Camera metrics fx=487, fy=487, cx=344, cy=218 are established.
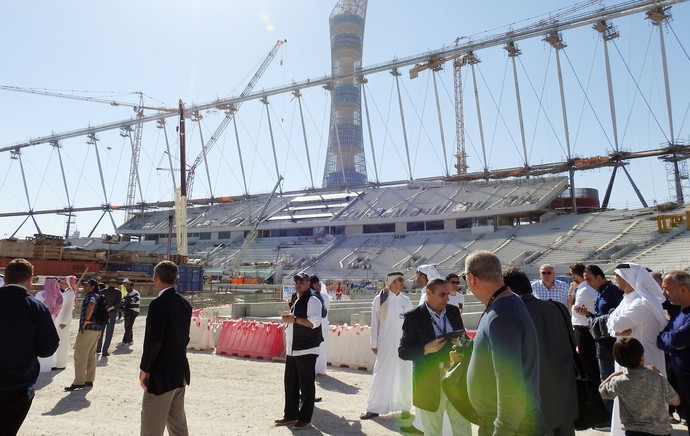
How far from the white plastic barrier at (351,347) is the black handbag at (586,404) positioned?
6838 millimetres

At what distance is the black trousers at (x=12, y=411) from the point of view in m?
3.61

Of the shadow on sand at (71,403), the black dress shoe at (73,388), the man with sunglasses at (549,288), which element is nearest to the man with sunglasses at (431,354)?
the man with sunglasses at (549,288)

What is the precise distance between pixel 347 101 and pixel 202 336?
99.6m

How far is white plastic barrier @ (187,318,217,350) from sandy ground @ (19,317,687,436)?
2.19m

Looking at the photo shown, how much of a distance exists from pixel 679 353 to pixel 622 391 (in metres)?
0.61

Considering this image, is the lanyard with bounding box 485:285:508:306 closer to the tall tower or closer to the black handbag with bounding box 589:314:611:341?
the black handbag with bounding box 589:314:611:341

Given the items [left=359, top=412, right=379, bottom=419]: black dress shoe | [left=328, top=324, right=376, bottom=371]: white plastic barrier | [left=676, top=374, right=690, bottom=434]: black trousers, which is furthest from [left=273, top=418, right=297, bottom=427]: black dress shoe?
[left=328, top=324, right=376, bottom=371]: white plastic barrier

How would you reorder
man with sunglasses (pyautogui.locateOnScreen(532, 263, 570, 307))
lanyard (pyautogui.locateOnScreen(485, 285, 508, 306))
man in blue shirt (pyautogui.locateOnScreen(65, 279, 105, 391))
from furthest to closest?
man in blue shirt (pyautogui.locateOnScreen(65, 279, 105, 391)) < man with sunglasses (pyautogui.locateOnScreen(532, 263, 570, 307)) < lanyard (pyautogui.locateOnScreen(485, 285, 508, 306))

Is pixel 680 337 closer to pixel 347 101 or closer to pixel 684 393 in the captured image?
pixel 684 393

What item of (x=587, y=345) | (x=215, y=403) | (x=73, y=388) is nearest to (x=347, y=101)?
(x=73, y=388)

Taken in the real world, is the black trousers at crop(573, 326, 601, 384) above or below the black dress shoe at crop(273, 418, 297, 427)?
above

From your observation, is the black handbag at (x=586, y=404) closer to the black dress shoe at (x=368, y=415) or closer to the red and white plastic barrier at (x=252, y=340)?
the black dress shoe at (x=368, y=415)

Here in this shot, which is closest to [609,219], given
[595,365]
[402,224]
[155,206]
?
[402,224]

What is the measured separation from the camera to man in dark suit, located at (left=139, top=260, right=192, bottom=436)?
Result: 4.22 m
